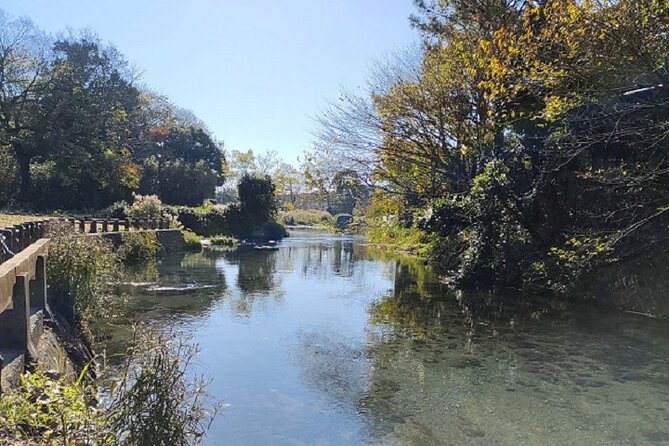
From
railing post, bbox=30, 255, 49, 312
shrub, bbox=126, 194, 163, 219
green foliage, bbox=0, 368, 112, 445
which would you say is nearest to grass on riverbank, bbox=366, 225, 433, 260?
shrub, bbox=126, 194, 163, 219

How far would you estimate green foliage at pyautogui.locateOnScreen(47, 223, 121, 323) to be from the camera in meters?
7.41

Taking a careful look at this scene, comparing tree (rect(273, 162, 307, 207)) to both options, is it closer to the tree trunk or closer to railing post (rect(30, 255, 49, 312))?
the tree trunk

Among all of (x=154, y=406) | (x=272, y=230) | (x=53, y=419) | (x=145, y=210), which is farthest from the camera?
(x=272, y=230)

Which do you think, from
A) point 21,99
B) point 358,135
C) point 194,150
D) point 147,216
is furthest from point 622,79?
point 194,150

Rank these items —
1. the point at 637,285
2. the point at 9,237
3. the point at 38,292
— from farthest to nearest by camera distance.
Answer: the point at 637,285 → the point at 9,237 → the point at 38,292

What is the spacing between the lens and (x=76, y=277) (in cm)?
759

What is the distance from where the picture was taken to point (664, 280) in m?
11.2

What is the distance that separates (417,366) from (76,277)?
4886 mm

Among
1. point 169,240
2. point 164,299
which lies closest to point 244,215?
point 169,240

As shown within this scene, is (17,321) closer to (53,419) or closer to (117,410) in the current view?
(117,410)

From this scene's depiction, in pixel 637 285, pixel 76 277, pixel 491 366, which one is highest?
pixel 76 277

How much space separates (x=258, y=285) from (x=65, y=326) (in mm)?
7794

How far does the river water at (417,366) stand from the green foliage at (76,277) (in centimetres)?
151

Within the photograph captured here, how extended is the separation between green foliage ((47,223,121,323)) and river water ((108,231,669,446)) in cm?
151
